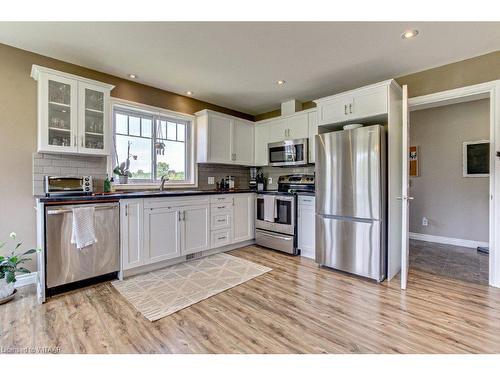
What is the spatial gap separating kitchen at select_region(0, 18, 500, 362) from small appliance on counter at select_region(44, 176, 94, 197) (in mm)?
14

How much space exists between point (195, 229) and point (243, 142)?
76.2 inches

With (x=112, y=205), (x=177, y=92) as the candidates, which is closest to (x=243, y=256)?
(x=112, y=205)

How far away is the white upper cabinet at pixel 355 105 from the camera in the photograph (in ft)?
9.04

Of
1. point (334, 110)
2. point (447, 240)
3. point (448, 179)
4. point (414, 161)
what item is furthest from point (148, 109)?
point (447, 240)

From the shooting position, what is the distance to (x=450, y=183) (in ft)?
14.3

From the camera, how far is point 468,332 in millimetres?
1775

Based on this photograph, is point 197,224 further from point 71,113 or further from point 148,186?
point 71,113

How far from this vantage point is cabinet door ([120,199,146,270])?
2.70 metres

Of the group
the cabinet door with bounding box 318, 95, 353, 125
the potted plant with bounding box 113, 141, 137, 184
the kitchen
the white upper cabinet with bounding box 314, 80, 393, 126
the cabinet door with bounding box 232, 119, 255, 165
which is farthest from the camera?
the cabinet door with bounding box 232, 119, 255, 165

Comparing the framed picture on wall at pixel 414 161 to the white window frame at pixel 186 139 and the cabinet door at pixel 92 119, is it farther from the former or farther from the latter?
the cabinet door at pixel 92 119

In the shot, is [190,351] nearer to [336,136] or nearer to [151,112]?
[336,136]

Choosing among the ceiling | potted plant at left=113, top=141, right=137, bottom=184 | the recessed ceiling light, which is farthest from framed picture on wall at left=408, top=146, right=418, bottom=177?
potted plant at left=113, top=141, right=137, bottom=184

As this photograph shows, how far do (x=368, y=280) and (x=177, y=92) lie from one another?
3759 mm

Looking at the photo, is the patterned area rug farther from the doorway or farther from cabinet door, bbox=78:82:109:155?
the doorway
